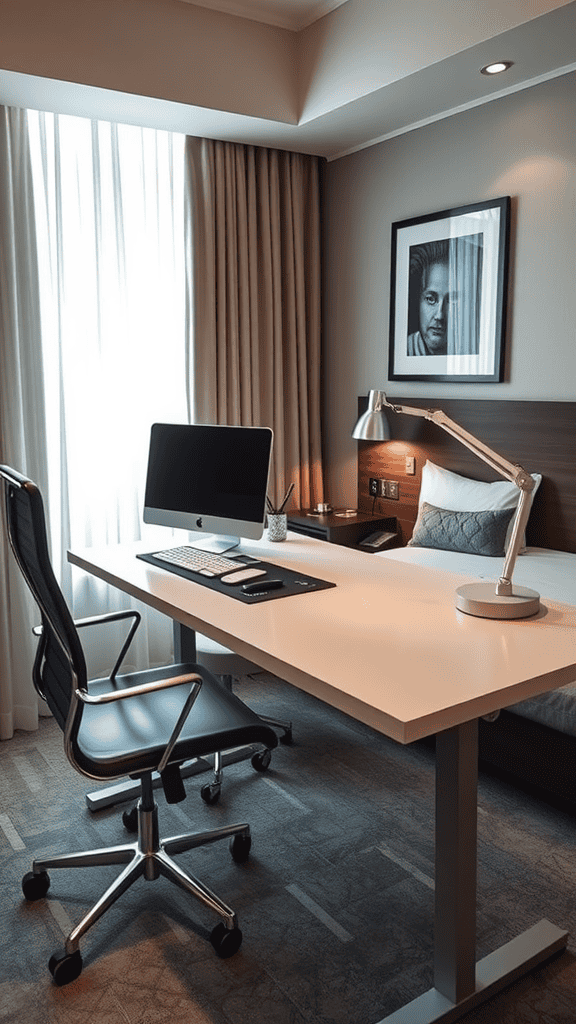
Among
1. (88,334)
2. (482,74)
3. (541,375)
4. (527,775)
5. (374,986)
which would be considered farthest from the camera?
(88,334)

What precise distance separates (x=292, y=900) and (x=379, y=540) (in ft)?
6.43

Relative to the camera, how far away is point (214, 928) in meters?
2.03

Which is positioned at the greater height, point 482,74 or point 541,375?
point 482,74

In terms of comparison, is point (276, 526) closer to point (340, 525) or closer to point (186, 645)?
point (186, 645)

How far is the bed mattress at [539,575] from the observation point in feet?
7.74

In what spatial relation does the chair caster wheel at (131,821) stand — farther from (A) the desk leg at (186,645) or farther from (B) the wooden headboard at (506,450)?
(B) the wooden headboard at (506,450)

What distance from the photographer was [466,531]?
3.32m

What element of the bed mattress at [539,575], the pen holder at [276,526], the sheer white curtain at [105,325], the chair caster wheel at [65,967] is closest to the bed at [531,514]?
the bed mattress at [539,575]

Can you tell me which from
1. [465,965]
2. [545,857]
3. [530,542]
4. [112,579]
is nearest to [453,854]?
[465,965]

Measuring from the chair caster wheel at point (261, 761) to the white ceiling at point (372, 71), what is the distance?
251cm

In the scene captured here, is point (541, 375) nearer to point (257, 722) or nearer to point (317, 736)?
point (317, 736)

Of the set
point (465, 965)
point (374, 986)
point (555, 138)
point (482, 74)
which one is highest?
point (482, 74)

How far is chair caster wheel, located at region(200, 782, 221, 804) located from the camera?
268 centimetres

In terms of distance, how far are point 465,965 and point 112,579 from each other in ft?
4.58
